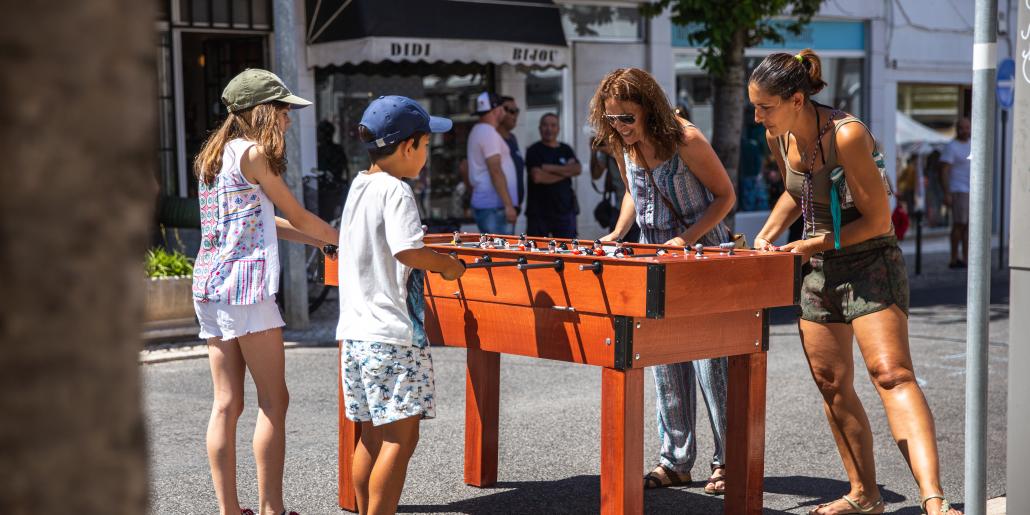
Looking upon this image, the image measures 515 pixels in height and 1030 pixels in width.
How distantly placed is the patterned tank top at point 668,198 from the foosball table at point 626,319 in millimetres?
386

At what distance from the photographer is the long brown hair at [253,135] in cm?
457

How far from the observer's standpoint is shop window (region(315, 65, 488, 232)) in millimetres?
14398

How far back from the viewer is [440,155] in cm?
1542

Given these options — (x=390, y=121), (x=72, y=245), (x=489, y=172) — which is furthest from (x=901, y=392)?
(x=489, y=172)

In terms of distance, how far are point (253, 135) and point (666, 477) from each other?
2.38 meters

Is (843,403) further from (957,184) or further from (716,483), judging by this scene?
(957,184)

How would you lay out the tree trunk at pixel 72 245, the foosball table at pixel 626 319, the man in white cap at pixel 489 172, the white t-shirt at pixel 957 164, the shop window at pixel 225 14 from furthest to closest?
the white t-shirt at pixel 957 164, the shop window at pixel 225 14, the man in white cap at pixel 489 172, the foosball table at pixel 626 319, the tree trunk at pixel 72 245

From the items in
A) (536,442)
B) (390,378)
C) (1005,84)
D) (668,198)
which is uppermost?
(1005,84)

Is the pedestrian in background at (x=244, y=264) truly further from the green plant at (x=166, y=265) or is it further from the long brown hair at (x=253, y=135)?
the green plant at (x=166, y=265)

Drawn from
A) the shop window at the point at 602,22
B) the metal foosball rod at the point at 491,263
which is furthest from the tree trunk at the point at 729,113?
the metal foosball rod at the point at 491,263

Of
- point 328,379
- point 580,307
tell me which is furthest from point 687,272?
point 328,379

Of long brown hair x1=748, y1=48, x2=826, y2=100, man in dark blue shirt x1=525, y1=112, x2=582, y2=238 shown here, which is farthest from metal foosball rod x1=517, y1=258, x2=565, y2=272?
man in dark blue shirt x1=525, y1=112, x2=582, y2=238

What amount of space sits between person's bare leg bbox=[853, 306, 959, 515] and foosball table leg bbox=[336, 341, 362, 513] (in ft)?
6.60

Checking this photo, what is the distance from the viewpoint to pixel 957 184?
16438 mm
